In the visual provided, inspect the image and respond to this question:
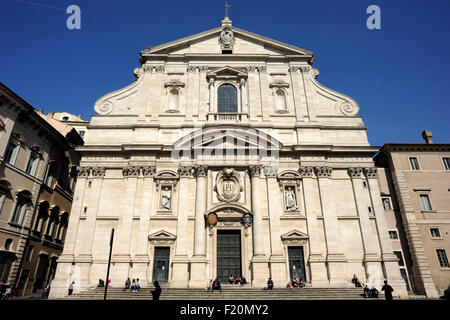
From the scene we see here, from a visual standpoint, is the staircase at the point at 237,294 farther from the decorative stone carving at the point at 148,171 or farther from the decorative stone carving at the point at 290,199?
the decorative stone carving at the point at 148,171

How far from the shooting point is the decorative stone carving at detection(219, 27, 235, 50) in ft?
90.0

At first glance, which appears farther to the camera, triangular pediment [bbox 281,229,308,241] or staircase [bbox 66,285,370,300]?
triangular pediment [bbox 281,229,308,241]

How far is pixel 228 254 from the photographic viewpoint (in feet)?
68.6

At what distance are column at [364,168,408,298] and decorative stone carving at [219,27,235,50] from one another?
16.1 metres

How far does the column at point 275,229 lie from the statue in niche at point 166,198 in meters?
7.34

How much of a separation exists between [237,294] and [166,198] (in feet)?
28.3

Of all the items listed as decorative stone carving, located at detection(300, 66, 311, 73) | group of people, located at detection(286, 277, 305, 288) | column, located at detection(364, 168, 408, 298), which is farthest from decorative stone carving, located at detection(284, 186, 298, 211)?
decorative stone carving, located at detection(300, 66, 311, 73)

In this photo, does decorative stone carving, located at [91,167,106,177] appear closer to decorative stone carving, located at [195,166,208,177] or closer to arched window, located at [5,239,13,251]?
arched window, located at [5,239,13,251]

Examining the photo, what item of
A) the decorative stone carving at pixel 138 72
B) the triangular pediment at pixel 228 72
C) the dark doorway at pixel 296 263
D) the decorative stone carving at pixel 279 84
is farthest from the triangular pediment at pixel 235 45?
the dark doorway at pixel 296 263

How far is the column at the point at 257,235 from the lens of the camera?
63.8 ft
